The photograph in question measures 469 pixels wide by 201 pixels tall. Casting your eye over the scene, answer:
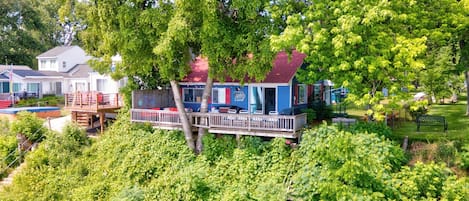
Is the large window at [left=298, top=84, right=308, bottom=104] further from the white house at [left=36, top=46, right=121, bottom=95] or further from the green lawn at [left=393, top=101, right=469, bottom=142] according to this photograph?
the white house at [left=36, top=46, right=121, bottom=95]

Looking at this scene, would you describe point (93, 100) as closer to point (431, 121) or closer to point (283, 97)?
point (283, 97)

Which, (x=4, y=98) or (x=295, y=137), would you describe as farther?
(x=4, y=98)

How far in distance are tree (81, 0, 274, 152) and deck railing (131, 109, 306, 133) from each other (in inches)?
59.8

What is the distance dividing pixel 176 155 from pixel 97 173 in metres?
3.83

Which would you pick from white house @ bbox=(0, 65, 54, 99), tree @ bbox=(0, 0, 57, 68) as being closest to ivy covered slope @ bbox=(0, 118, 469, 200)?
white house @ bbox=(0, 65, 54, 99)

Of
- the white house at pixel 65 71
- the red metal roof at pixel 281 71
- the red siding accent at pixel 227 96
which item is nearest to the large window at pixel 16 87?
the white house at pixel 65 71

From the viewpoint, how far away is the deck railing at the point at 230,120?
1460cm

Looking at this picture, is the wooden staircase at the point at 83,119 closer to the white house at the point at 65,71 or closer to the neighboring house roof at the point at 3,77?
the white house at the point at 65,71

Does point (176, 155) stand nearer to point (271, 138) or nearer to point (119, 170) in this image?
point (119, 170)

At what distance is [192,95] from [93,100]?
18.9ft

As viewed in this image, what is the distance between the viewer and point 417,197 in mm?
11406

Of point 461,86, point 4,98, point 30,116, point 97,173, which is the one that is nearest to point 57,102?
point 4,98

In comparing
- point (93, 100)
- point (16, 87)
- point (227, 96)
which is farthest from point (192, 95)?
point (16, 87)

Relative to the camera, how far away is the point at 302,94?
65.4 ft
